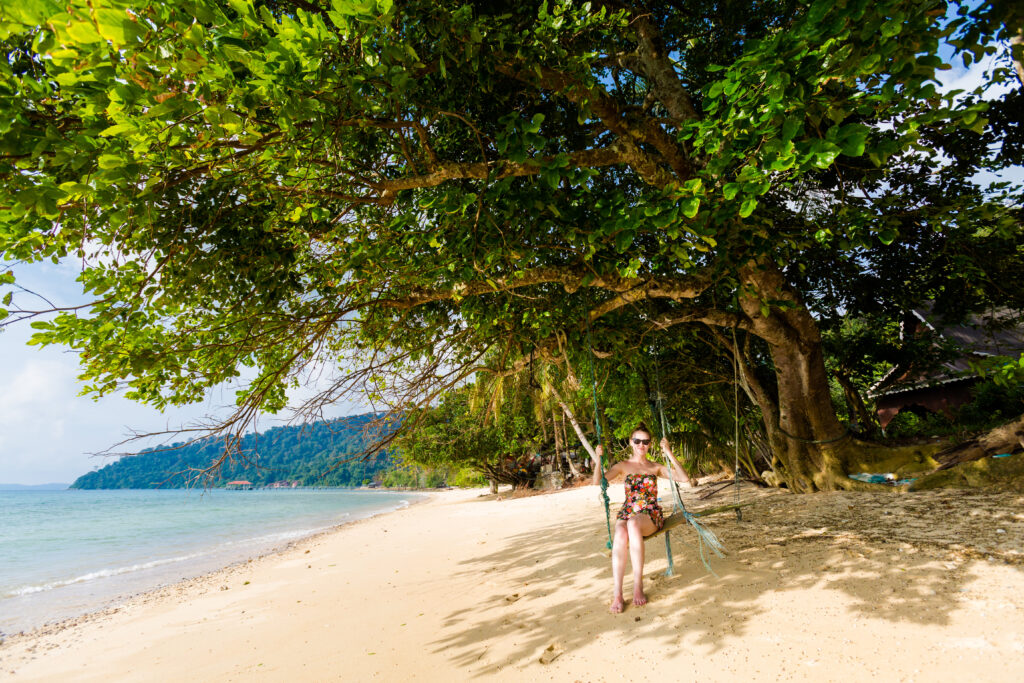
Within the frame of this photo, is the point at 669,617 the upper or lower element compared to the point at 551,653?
upper

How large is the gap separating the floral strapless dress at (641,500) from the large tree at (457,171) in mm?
1842

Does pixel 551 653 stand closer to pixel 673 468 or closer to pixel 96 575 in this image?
pixel 673 468

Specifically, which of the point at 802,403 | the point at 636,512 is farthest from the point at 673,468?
the point at 802,403

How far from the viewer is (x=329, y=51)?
2283mm

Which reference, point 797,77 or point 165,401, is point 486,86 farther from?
point 165,401

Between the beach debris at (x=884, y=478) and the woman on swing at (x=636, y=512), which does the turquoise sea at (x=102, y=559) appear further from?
the beach debris at (x=884, y=478)

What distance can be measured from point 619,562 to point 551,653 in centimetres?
90

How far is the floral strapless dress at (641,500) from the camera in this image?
4004 millimetres

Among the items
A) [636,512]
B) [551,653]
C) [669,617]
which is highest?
[636,512]

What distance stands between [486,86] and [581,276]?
198 cm

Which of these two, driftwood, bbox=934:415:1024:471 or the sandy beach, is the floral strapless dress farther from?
driftwood, bbox=934:415:1024:471

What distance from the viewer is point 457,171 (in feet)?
12.0

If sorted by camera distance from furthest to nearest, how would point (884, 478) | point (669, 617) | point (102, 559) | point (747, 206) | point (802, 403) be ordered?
point (102, 559) → point (802, 403) → point (884, 478) → point (669, 617) → point (747, 206)

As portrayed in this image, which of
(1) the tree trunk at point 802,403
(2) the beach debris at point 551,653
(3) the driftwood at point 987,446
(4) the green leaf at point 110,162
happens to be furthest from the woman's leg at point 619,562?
(3) the driftwood at point 987,446
